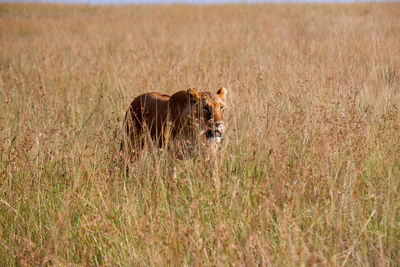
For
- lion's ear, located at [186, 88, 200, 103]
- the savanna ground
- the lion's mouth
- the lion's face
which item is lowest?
the savanna ground

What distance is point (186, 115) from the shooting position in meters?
3.81

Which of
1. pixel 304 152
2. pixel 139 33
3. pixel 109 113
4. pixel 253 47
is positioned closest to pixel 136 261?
pixel 304 152

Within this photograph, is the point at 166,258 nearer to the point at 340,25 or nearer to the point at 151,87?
the point at 151,87

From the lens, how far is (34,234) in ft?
9.35

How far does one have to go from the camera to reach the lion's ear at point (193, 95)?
12.0 ft

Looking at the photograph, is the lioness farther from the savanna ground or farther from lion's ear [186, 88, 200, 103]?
the savanna ground

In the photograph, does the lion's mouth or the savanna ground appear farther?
the lion's mouth

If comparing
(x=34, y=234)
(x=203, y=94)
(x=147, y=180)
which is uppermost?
(x=203, y=94)

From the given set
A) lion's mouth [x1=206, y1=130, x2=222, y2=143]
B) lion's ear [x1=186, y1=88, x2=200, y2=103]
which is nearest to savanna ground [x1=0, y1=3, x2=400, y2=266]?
lion's mouth [x1=206, y1=130, x2=222, y2=143]

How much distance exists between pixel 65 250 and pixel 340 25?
30.1ft

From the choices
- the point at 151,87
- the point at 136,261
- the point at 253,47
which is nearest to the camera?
the point at 136,261

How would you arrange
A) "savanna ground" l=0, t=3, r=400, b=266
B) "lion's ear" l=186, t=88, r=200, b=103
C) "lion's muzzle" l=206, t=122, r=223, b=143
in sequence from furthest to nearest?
"lion's ear" l=186, t=88, r=200, b=103 → "lion's muzzle" l=206, t=122, r=223, b=143 → "savanna ground" l=0, t=3, r=400, b=266

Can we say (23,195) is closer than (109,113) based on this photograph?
Yes

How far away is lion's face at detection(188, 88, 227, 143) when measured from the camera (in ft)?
11.4
